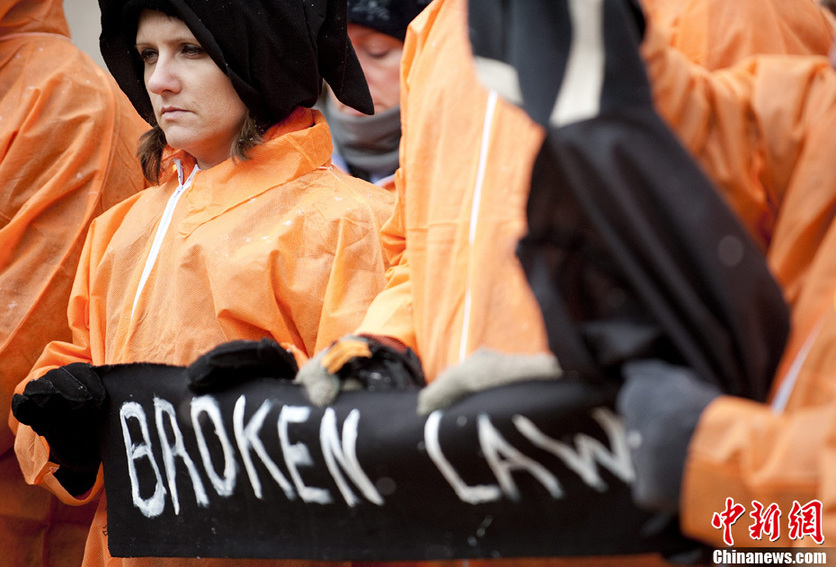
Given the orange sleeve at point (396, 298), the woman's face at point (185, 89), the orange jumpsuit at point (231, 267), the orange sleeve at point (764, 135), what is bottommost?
the orange jumpsuit at point (231, 267)

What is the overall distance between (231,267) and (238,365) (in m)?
0.49

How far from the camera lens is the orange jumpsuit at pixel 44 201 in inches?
110

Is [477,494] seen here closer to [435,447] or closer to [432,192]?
[435,447]

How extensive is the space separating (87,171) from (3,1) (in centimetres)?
61

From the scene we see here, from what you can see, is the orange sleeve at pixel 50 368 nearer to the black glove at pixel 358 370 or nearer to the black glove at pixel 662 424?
the black glove at pixel 358 370

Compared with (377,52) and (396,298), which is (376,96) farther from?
(396,298)

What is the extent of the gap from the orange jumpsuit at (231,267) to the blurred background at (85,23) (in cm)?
226

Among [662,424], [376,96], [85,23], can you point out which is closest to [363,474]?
[662,424]

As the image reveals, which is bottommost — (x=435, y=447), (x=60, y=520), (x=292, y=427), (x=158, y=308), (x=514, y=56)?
(x=60, y=520)

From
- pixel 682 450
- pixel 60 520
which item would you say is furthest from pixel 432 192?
pixel 60 520

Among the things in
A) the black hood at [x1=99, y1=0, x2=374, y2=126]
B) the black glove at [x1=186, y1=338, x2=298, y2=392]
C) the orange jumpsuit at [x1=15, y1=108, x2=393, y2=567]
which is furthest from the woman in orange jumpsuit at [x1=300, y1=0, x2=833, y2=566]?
the black hood at [x1=99, y1=0, x2=374, y2=126]

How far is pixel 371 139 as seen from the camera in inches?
140

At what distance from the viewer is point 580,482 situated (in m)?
1.39

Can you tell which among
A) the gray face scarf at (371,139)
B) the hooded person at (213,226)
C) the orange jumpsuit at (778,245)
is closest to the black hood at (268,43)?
the hooded person at (213,226)
